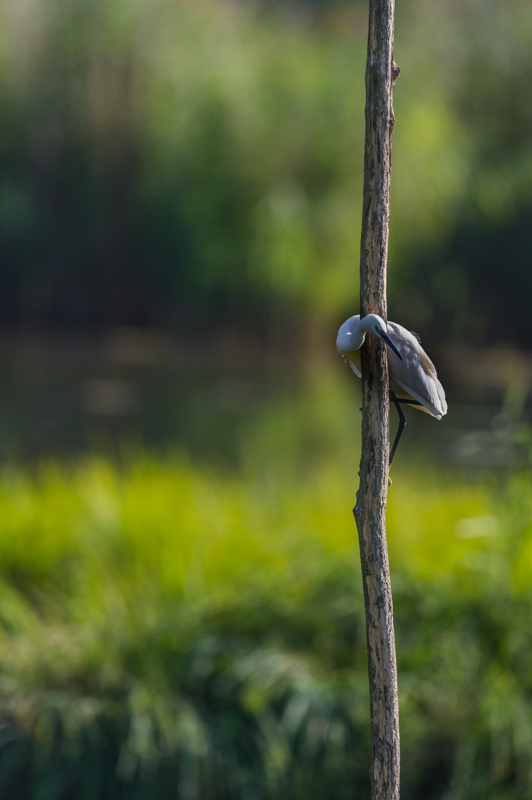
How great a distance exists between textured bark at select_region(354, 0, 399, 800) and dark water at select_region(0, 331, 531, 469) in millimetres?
1571

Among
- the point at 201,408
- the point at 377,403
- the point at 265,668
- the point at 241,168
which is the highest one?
the point at 377,403

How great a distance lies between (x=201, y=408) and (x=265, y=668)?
4.50 metres

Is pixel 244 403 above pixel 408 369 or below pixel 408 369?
below

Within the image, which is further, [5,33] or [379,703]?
[5,33]

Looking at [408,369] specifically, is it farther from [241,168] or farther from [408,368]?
[241,168]

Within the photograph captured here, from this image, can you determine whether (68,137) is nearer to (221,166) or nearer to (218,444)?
(221,166)

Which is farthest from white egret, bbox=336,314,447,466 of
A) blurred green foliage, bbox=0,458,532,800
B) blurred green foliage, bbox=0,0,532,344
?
blurred green foliage, bbox=0,0,532,344

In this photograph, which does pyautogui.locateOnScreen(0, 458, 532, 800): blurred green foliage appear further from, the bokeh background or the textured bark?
the textured bark

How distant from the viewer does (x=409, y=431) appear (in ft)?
17.9

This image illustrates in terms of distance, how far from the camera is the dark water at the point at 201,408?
4.60m

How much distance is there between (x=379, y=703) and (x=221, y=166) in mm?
9546

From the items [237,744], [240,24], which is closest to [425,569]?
[237,744]

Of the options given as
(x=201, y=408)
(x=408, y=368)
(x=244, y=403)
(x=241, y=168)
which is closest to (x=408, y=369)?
(x=408, y=368)

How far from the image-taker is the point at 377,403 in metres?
0.48
